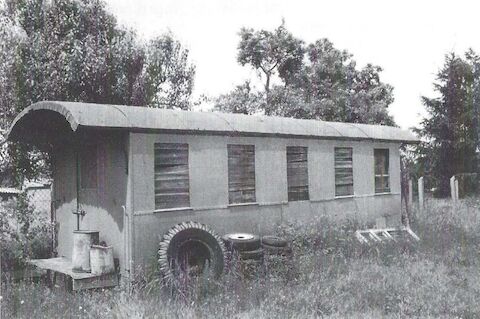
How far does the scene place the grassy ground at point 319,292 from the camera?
267 inches

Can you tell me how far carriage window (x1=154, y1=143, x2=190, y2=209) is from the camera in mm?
9344

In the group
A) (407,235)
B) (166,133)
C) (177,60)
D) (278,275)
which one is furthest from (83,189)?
(177,60)

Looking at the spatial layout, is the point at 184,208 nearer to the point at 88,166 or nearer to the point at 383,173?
Answer: the point at 88,166

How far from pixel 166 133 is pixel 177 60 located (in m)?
11.7

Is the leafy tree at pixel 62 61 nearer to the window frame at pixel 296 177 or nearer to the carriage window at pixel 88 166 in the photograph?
the carriage window at pixel 88 166

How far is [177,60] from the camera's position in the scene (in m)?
20.4

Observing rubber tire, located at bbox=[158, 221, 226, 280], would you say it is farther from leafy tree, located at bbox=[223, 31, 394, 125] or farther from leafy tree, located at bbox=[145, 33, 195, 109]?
leafy tree, located at bbox=[223, 31, 394, 125]

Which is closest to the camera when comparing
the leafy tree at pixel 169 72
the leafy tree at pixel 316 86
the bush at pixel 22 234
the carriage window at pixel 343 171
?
the bush at pixel 22 234

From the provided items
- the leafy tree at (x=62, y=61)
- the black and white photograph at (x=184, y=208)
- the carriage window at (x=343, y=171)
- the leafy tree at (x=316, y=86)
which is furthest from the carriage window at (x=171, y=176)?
the leafy tree at (x=316, y=86)

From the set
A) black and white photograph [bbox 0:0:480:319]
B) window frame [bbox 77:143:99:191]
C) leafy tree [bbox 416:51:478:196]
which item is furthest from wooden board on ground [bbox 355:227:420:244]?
leafy tree [bbox 416:51:478:196]

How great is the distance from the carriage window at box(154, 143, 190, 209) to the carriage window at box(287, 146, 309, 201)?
3.02 metres

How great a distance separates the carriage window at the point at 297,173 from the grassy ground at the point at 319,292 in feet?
3.76

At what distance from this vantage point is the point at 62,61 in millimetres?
14680

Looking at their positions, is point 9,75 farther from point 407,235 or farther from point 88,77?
point 407,235
